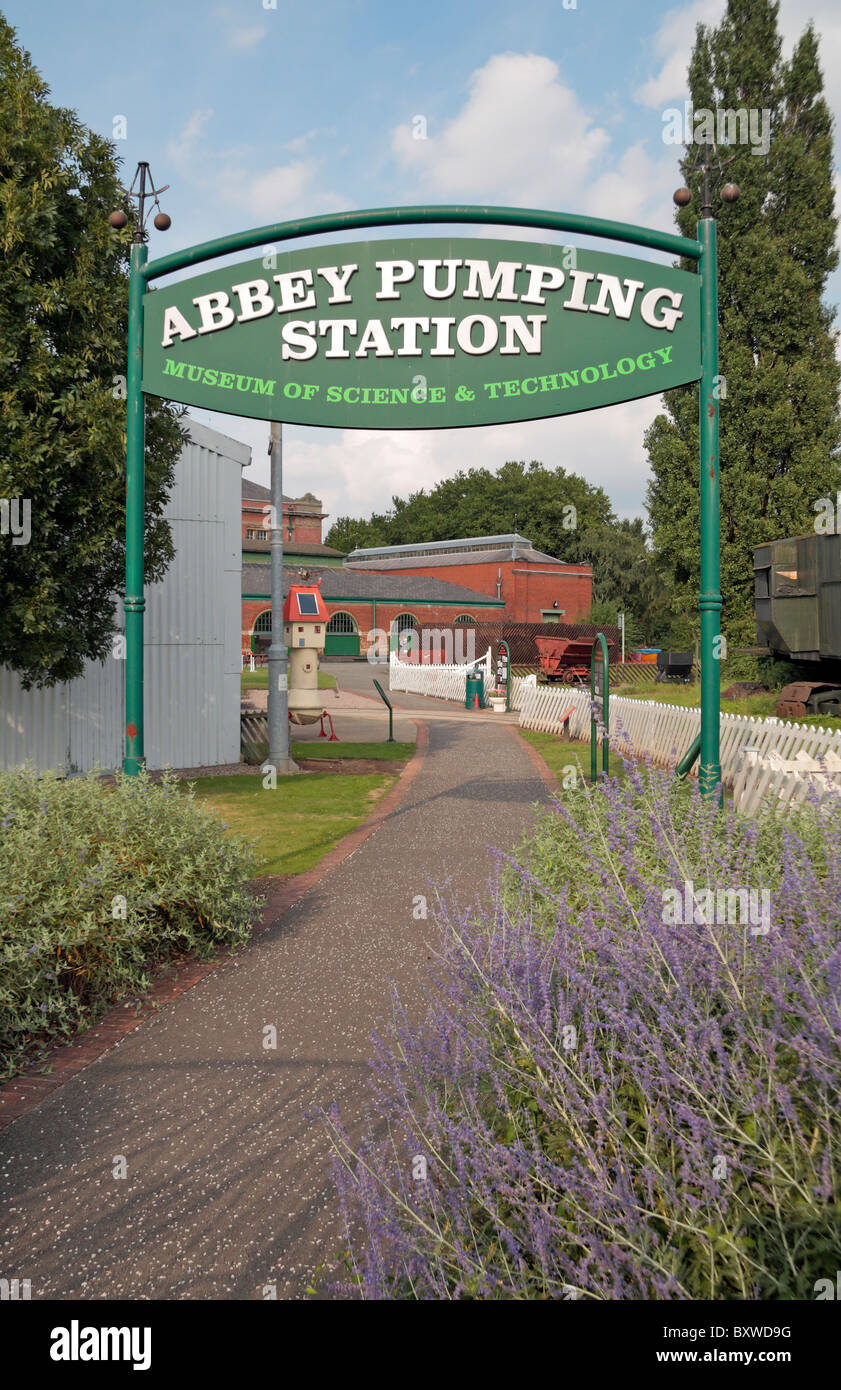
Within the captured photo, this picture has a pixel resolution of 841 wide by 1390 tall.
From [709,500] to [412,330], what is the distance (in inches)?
104

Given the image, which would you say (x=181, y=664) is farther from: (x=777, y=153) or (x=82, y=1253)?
(x=777, y=153)

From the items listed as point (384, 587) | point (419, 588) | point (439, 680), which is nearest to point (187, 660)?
point (439, 680)

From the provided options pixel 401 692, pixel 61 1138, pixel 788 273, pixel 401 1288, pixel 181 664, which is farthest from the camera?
pixel 401 692

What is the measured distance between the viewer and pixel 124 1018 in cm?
499

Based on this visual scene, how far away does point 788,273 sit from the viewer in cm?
3012

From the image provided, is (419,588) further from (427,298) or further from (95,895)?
(95,895)

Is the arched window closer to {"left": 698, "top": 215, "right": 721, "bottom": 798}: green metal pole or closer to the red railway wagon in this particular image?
the red railway wagon

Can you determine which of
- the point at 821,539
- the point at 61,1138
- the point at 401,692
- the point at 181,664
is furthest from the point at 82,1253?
the point at 401,692

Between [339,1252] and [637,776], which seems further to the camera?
[637,776]

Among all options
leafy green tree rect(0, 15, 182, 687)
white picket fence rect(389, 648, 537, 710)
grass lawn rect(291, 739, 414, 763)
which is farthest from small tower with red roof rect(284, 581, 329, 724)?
white picket fence rect(389, 648, 537, 710)

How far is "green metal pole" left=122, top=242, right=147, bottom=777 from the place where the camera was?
7547 millimetres

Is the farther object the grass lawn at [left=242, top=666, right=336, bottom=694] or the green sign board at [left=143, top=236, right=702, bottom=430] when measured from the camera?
the grass lawn at [left=242, top=666, right=336, bottom=694]

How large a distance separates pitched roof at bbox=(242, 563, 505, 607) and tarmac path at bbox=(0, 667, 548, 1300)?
51.9 m

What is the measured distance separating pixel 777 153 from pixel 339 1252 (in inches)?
1414
